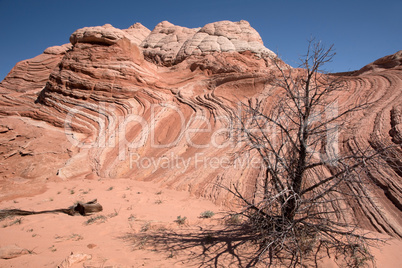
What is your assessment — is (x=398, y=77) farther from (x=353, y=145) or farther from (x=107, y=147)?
(x=107, y=147)

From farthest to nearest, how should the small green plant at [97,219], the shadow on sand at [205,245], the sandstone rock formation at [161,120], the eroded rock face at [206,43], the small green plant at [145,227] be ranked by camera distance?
the eroded rock face at [206,43]
the sandstone rock formation at [161,120]
the small green plant at [97,219]
the small green plant at [145,227]
the shadow on sand at [205,245]

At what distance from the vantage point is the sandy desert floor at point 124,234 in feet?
11.3

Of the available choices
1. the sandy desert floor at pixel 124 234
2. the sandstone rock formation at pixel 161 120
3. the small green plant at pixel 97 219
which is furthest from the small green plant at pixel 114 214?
the sandstone rock formation at pixel 161 120

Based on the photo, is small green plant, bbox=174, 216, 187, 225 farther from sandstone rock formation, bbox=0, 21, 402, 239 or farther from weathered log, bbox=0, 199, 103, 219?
weathered log, bbox=0, 199, 103, 219

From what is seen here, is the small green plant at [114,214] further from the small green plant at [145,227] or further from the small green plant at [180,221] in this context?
the small green plant at [180,221]

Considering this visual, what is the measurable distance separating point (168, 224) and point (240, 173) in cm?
303

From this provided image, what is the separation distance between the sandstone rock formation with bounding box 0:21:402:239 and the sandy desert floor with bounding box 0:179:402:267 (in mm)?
1138

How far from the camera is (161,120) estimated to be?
11602 millimetres

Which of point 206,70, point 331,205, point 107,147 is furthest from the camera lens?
point 206,70

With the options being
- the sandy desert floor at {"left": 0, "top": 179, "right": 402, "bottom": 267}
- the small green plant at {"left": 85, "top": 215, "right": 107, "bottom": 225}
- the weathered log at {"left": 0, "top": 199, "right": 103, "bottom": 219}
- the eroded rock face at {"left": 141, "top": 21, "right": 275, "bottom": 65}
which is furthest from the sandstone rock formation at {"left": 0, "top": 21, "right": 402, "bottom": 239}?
the small green plant at {"left": 85, "top": 215, "right": 107, "bottom": 225}

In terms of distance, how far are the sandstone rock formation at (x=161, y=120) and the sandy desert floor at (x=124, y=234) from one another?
1.14m

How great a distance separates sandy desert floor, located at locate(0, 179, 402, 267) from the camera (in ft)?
11.3

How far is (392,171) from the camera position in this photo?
17.0ft

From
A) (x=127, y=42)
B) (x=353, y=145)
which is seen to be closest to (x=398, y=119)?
(x=353, y=145)
